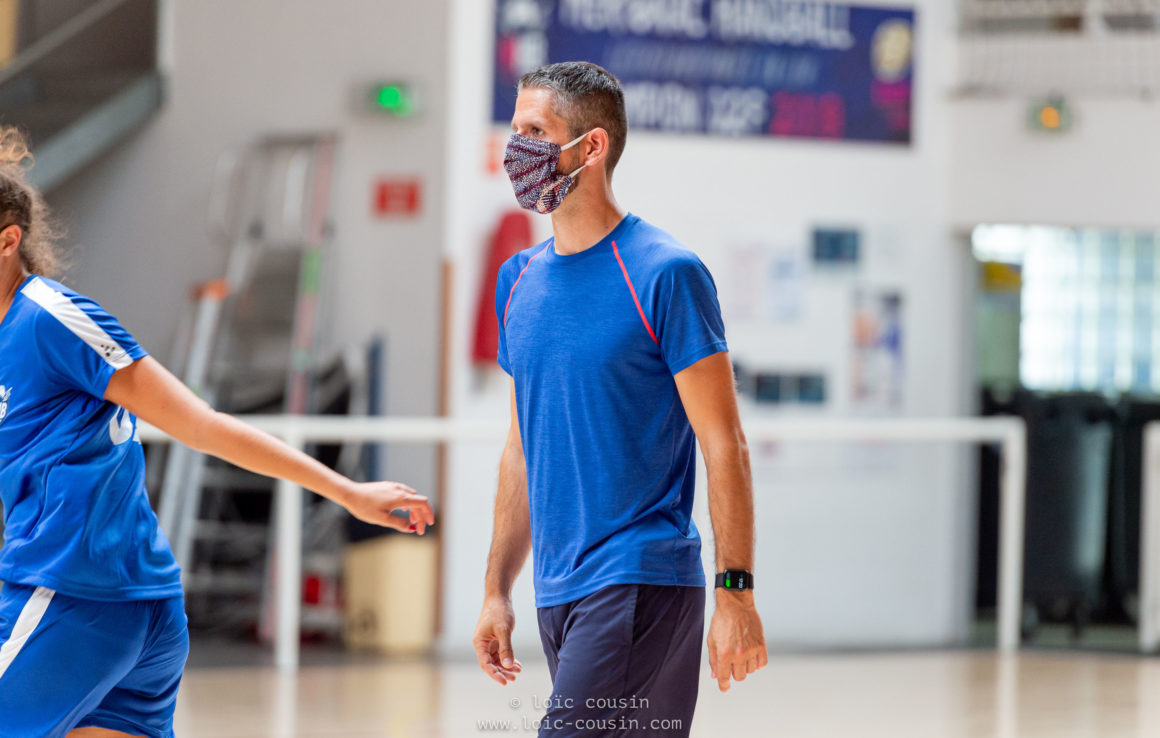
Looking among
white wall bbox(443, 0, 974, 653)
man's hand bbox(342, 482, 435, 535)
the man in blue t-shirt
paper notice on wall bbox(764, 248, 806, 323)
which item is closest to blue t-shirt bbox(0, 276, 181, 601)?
man's hand bbox(342, 482, 435, 535)

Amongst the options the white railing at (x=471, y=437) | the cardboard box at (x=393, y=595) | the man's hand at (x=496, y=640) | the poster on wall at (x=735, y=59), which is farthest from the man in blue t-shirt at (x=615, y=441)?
the poster on wall at (x=735, y=59)

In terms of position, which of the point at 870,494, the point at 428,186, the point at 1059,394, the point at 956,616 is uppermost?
the point at 428,186

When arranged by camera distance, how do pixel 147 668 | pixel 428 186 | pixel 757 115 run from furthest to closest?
pixel 757 115 < pixel 428 186 < pixel 147 668

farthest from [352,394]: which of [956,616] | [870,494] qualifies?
[956,616]

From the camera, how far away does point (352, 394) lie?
7.97 meters

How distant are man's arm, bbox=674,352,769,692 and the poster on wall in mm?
5410

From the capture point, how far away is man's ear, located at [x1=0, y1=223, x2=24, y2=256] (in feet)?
8.79

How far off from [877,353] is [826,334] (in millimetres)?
325

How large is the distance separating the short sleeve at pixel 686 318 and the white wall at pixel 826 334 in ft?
17.0

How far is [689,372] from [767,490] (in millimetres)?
5869

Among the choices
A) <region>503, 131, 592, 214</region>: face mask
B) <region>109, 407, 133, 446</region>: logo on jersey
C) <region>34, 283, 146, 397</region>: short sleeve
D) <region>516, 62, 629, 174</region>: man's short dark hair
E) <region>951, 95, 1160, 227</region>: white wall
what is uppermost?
<region>951, 95, 1160, 227</region>: white wall

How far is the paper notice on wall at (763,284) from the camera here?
331 inches

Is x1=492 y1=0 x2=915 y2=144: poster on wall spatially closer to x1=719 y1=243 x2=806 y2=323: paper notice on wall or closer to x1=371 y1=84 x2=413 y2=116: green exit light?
x1=371 y1=84 x2=413 y2=116: green exit light

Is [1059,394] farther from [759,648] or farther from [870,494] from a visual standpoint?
[759,648]
